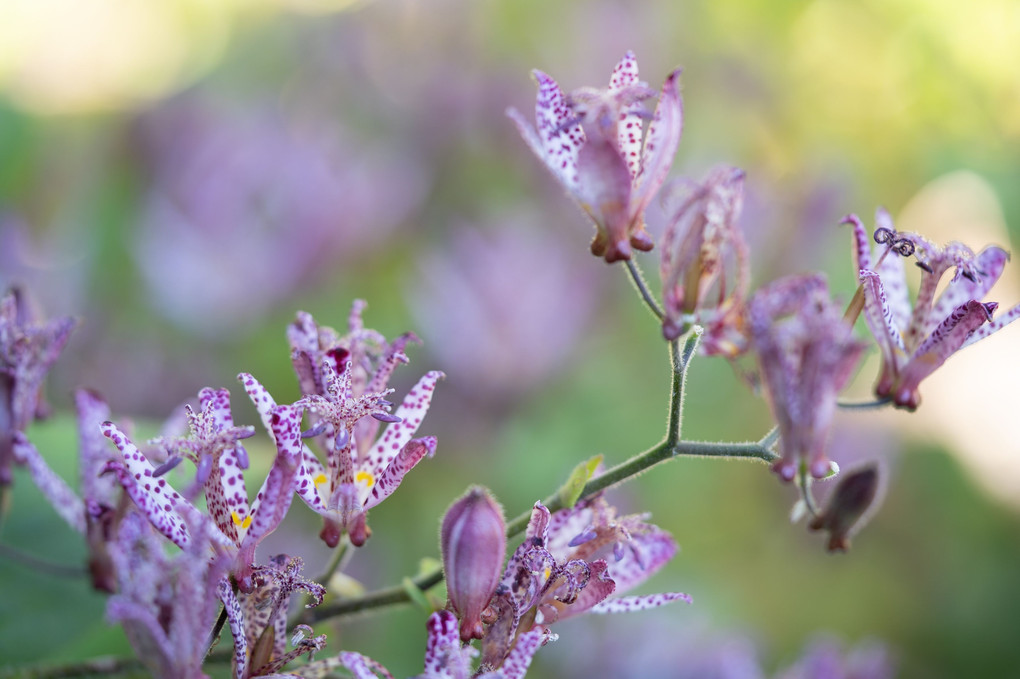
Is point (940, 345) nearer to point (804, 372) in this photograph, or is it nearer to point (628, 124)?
point (804, 372)

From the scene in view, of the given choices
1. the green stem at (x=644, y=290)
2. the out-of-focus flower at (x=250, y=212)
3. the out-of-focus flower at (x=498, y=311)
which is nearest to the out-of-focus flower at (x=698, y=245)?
the green stem at (x=644, y=290)

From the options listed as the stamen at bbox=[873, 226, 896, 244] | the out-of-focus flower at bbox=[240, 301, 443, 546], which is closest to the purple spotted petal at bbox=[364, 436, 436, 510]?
the out-of-focus flower at bbox=[240, 301, 443, 546]

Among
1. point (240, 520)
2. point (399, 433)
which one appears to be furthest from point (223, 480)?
point (399, 433)

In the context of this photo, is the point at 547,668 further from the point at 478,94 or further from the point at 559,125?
the point at 478,94

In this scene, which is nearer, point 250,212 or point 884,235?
point 884,235

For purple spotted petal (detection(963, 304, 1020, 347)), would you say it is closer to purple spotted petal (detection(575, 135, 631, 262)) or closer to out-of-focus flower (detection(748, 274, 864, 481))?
out-of-focus flower (detection(748, 274, 864, 481))

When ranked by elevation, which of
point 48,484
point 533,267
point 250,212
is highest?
point 250,212
